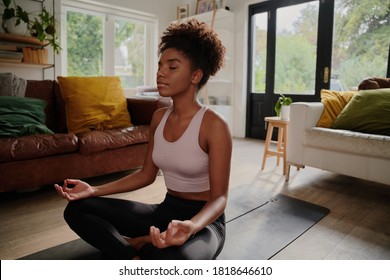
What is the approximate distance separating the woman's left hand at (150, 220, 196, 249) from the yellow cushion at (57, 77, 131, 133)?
80.7 inches

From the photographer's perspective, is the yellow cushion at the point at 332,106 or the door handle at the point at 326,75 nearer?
the yellow cushion at the point at 332,106

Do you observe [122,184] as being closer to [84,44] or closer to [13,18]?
[13,18]

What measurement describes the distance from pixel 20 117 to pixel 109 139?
64 cm

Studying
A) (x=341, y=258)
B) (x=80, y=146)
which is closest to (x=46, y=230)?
(x=80, y=146)

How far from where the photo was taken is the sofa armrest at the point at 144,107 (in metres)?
2.81

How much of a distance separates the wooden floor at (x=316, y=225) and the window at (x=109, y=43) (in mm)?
2863

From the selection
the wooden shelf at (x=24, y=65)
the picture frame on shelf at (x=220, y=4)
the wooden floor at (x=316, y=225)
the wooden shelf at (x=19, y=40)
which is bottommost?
the wooden floor at (x=316, y=225)

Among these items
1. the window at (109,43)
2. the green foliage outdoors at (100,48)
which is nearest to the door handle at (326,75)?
the window at (109,43)

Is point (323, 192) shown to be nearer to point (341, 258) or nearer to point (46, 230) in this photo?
point (341, 258)

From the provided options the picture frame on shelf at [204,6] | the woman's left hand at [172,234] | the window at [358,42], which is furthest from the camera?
the picture frame on shelf at [204,6]

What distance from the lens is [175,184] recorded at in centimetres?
112

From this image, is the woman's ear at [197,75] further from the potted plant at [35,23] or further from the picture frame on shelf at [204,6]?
the picture frame on shelf at [204,6]

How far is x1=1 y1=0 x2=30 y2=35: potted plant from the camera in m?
3.69

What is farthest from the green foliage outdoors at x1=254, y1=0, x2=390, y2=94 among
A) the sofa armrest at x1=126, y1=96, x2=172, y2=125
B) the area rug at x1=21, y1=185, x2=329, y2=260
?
the area rug at x1=21, y1=185, x2=329, y2=260
